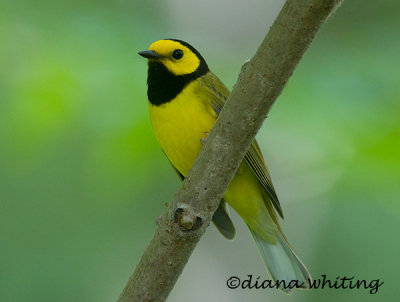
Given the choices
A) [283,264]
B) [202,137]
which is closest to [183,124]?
[202,137]

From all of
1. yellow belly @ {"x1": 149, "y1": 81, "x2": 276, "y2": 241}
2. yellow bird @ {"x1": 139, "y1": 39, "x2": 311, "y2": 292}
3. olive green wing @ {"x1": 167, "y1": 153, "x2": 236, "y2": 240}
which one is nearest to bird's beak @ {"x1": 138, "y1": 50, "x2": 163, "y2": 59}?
yellow bird @ {"x1": 139, "y1": 39, "x2": 311, "y2": 292}

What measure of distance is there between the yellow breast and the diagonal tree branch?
1299mm

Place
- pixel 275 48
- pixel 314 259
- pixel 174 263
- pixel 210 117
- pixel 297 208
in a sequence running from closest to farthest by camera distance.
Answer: pixel 275 48, pixel 174 263, pixel 210 117, pixel 297 208, pixel 314 259

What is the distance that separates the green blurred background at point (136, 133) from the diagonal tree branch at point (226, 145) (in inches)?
33.3

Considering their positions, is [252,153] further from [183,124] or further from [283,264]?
[283,264]

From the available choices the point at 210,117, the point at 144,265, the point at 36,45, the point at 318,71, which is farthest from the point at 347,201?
the point at 36,45

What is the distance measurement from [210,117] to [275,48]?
1624 mm

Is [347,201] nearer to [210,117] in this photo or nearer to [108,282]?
[210,117]

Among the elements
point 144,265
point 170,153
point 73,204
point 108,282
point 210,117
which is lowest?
point 144,265

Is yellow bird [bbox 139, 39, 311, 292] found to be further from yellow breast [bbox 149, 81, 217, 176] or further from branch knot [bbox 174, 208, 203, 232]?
branch knot [bbox 174, 208, 203, 232]

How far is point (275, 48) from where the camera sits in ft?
6.88

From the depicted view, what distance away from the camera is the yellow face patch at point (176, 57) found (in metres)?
3.88

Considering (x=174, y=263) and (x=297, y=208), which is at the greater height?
(x=297, y=208)

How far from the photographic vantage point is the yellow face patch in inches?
153
